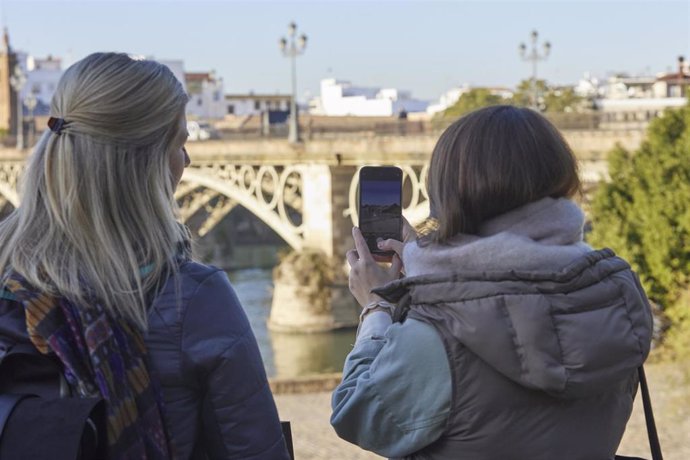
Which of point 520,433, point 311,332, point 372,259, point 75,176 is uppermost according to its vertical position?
point 75,176

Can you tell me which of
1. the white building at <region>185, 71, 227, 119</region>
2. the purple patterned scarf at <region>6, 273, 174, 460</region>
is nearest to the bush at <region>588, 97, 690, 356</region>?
the purple patterned scarf at <region>6, 273, 174, 460</region>

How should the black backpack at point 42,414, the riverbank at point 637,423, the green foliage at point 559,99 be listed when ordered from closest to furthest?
1. the black backpack at point 42,414
2. the riverbank at point 637,423
3. the green foliage at point 559,99

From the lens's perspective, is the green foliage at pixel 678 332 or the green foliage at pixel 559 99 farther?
the green foliage at pixel 559 99

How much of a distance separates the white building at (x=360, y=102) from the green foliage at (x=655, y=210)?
11.3 ft

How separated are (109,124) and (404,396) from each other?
2.24 ft

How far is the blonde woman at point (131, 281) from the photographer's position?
214cm

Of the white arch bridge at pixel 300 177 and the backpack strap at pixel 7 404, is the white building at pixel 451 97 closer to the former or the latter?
the white arch bridge at pixel 300 177

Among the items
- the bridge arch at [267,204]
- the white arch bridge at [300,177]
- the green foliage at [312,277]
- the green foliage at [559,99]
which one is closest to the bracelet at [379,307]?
the white arch bridge at [300,177]

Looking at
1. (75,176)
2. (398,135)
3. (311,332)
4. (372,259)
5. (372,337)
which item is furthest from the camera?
(311,332)

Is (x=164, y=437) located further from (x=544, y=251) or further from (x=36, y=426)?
(x=544, y=251)

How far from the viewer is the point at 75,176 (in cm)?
223

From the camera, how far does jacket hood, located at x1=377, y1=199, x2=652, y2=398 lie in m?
2.21


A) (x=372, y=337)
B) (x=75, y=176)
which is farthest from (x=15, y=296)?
(x=372, y=337)

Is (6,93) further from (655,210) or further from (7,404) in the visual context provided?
(7,404)
